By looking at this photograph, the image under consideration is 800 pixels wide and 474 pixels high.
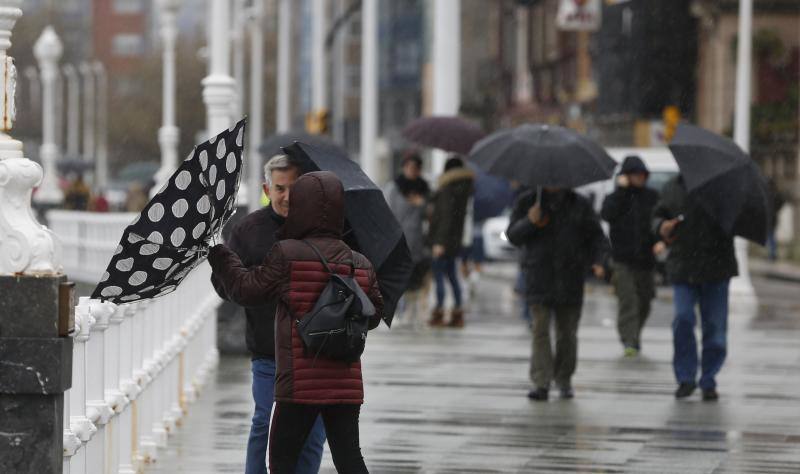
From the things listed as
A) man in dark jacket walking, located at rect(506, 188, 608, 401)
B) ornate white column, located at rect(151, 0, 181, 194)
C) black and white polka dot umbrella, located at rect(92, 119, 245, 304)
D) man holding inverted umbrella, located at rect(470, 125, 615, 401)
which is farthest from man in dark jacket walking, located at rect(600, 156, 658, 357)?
ornate white column, located at rect(151, 0, 181, 194)

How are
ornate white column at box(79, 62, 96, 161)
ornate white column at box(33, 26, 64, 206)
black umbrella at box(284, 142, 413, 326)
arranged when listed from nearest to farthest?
black umbrella at box(284, 142, 413, 326)
ornate white column at box(33, 26, 64, 206)
ornate white column at box(79, 62, 96, 161)

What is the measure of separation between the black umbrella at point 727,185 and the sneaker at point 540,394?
1.67m

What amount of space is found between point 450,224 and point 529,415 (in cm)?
750

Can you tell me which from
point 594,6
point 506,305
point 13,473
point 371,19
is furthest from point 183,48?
point 13,473

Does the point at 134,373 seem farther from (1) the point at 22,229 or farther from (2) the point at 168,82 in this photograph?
(2) the point at 168,82

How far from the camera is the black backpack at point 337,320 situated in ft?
23.6

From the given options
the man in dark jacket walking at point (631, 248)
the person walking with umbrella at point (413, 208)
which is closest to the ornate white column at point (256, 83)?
the person walking with umbrella at point (413, 208)

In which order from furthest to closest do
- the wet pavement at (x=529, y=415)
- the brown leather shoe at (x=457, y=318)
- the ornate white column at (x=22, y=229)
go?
the brown leather shoe at (x=457, y=318), the wet pavement at (x=529, y=415), the ornate white column at (x=22, y=229)

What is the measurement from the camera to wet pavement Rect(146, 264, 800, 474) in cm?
1052

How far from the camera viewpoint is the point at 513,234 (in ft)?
44.3

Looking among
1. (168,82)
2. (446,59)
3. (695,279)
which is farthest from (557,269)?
(168,82)

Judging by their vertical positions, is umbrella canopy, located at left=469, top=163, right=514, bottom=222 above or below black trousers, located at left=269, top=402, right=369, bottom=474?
below

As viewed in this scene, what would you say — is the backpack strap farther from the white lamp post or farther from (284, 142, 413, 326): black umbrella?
the white lamp post

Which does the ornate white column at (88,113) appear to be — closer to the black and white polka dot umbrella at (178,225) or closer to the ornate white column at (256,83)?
the ornate white column at (256,83)
